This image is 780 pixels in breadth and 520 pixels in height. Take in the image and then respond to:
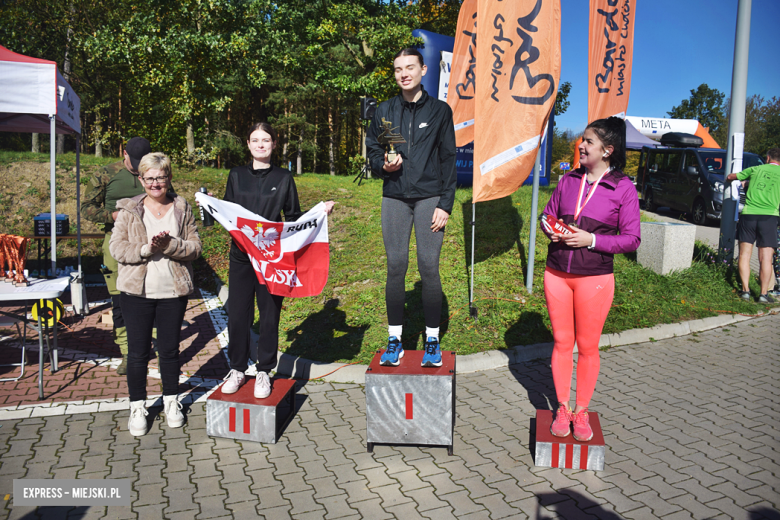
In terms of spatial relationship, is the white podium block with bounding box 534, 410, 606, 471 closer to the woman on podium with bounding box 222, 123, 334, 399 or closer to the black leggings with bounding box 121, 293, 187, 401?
the woman on podium with bounding box 222, 123, 334, 399

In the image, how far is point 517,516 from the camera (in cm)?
310

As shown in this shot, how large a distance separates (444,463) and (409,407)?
44 centimetres

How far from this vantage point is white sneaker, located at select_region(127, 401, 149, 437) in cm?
402

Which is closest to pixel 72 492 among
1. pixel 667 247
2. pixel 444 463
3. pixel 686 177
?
pixel 444 463

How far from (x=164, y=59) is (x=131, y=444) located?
1486 cm

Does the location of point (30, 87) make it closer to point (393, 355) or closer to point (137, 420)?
point (137, 420)

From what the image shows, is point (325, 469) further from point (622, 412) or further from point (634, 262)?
point (634, 262)

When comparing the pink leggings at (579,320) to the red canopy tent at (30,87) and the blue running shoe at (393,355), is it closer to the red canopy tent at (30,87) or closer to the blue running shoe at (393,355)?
the blue running shoe at (393,355)

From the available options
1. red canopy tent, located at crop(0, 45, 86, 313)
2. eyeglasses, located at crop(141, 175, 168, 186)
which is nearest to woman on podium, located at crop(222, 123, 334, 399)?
eyeglasses, located at crop(141, 175, 168, 186)

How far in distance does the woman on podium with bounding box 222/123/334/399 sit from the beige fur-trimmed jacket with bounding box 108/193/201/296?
1.20ft

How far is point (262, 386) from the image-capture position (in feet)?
13.5

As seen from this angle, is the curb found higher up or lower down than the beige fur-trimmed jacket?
lower down

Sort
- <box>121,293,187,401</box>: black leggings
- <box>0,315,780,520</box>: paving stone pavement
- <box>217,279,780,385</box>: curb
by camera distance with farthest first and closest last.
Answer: <box>217,279,780,385</box>: curb → <box>121,293,187,401</box>: black leggings → <box>0,315,780,520</box>: paving stone pavement

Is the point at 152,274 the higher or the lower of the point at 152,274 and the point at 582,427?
the higher
